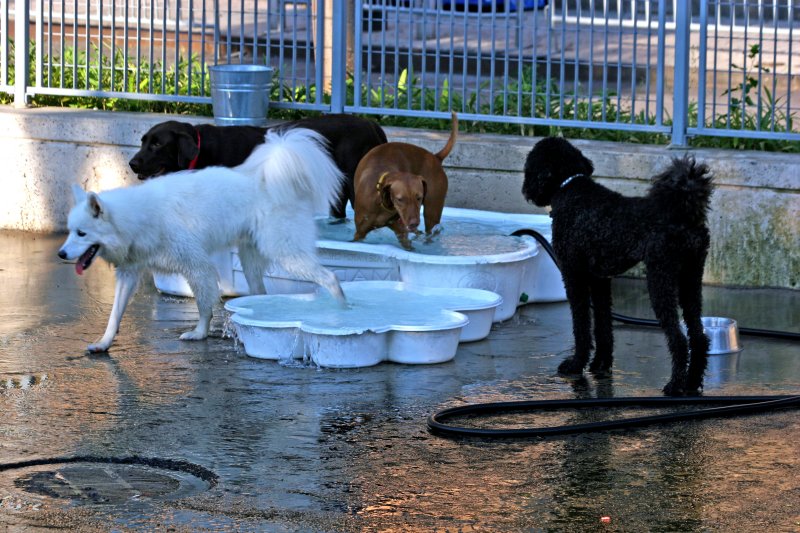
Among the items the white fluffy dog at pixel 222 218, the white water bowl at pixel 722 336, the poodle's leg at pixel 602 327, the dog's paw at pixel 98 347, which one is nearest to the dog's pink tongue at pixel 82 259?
the white fluffy dog at pixel 222 218

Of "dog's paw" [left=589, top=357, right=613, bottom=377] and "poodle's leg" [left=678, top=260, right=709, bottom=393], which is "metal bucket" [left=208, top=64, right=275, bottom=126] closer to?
"dog's paw" [left=589, top=357, right=613, bottom=377]

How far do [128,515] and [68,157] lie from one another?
6603 mm

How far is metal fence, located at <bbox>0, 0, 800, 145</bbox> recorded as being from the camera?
9867 mm

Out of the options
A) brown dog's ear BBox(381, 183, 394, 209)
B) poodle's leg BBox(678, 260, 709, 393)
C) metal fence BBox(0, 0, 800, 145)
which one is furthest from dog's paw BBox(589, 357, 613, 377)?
metal fence BBox(0, 0, 800, 145)

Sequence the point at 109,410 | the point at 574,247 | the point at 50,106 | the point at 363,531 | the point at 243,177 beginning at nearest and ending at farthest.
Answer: the point at 363,531, the point at 109,410, the point at 574,247, the point at 243,177, the point at 50,106

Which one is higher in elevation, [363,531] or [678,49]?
[678,49]

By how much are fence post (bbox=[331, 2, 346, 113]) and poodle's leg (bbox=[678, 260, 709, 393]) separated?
15.8 ft

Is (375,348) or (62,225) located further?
(62,225)

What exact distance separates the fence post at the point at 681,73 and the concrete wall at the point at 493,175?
0.77 feet

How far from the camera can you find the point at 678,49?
9875 mm

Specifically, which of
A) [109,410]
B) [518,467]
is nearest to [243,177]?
[109,410]

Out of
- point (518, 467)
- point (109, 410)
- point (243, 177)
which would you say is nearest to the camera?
point (518, 467)

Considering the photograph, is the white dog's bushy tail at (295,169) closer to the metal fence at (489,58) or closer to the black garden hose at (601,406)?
the black garden hose at (601,406)

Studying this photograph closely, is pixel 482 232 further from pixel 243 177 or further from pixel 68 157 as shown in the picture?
pixel 68 157
